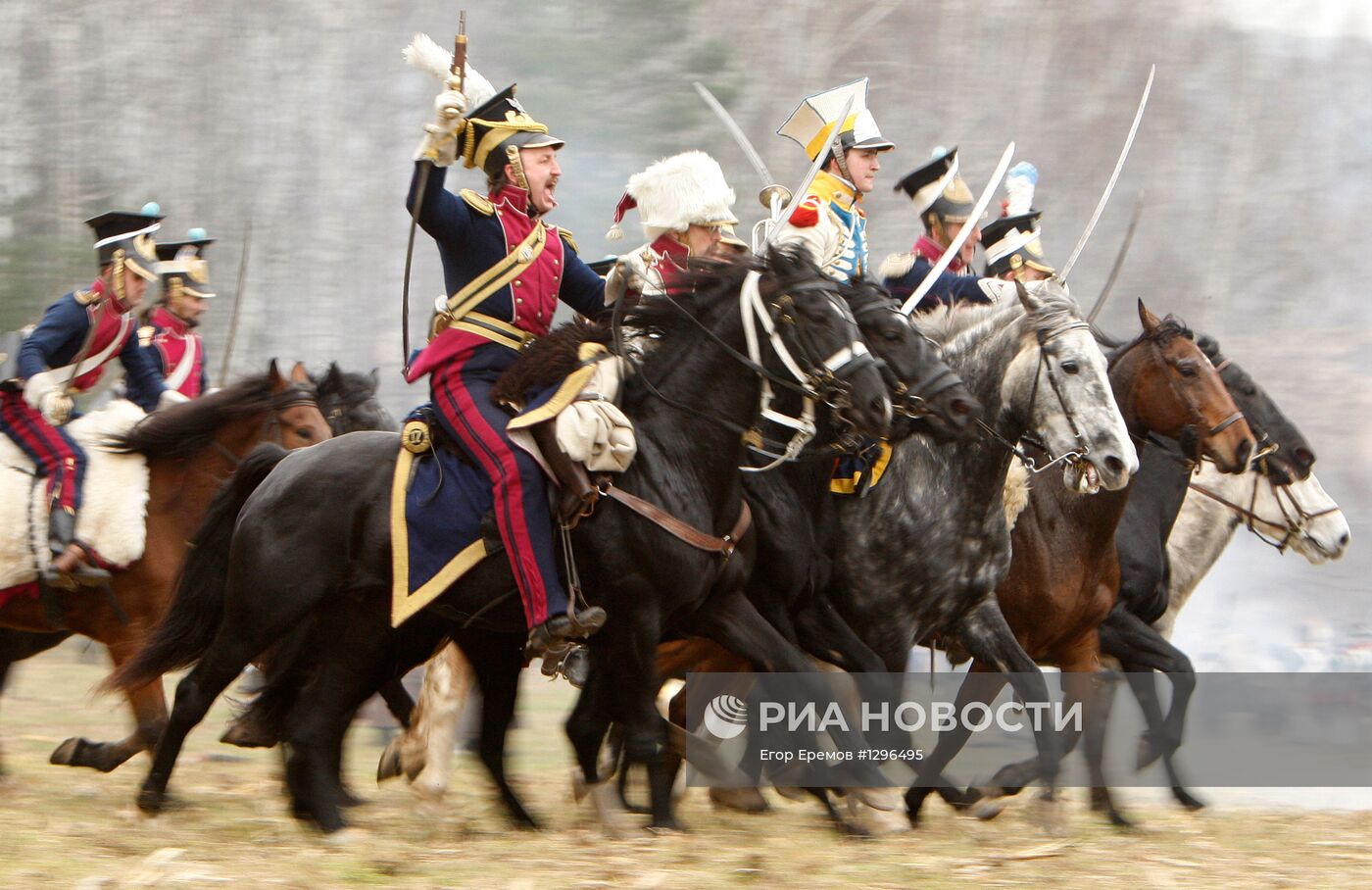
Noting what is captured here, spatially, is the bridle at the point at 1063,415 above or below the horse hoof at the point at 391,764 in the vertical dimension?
above

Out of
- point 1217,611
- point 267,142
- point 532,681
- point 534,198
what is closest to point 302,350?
point 267,142

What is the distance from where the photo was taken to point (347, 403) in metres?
9.02

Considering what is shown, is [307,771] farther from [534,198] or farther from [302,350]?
[302,350]

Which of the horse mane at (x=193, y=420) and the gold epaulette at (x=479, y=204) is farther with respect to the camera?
the horse mane at (x=193, y=420)

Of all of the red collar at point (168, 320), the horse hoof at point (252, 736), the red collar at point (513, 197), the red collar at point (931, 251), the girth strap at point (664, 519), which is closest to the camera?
the girth strap at point (664, 519)

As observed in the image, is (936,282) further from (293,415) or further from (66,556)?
(66,556)

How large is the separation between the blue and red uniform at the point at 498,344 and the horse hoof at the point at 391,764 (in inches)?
68.0

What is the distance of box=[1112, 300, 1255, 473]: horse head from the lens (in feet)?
25.4

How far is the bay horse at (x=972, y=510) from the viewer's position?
6793 millimetres

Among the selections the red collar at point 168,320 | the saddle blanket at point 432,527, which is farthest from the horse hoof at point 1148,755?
the red collar at point 168,320

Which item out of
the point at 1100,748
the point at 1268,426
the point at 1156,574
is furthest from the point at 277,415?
the point at 1268,426

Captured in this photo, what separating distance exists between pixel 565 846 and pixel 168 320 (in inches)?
177

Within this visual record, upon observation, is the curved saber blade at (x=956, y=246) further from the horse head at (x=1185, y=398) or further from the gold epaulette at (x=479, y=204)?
the gold epaulette at (x=479, y=204)

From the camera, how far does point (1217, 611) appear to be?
591 inches
